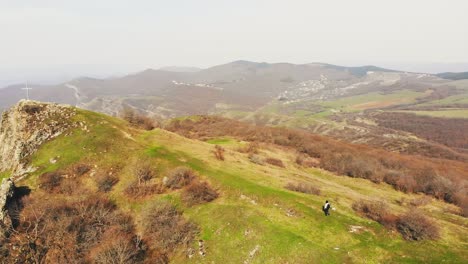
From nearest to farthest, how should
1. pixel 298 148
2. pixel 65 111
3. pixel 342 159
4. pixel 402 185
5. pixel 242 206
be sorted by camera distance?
pixel 242 206, pixel 65 111, pixel 402 185, pixel 342 159, pixel 298 148

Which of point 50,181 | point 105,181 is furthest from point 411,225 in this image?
point 50,181

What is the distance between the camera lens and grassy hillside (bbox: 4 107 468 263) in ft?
87.9

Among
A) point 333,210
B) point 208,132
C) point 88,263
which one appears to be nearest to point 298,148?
point 208,132

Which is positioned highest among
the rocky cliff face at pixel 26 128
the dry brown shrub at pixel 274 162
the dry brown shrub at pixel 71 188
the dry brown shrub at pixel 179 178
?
the rocky cliff face at pixel 26 128

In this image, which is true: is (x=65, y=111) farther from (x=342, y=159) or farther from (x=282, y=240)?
(x=342, y=159)

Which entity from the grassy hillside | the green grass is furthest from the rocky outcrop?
the green grass

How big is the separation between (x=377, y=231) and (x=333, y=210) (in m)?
5.20

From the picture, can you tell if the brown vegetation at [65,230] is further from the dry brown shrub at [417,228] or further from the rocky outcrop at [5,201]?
the dry brown shrub at [417,228]

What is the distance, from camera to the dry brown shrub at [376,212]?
30.8 metres

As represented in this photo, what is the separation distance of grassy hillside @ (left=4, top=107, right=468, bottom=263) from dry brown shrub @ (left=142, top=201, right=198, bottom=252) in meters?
0.87

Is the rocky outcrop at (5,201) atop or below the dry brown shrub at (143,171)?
below

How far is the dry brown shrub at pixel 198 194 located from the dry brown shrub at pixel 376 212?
17.5 meters

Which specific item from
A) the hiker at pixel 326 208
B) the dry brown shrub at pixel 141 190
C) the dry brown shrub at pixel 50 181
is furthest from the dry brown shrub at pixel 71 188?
the hiker at pixel 326 208

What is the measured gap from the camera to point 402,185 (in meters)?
63.3
